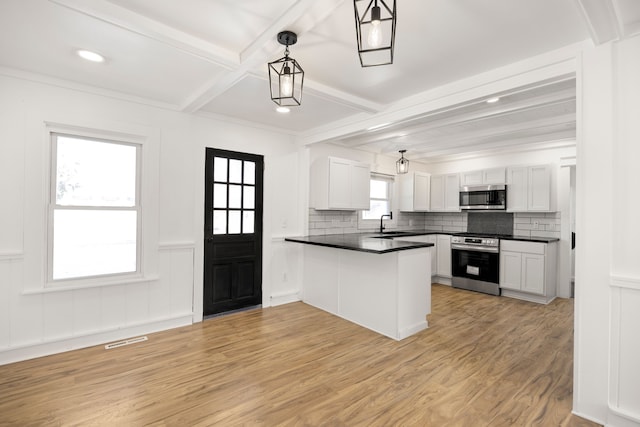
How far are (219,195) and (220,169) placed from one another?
0.33 m

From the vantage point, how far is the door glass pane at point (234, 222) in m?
4.05

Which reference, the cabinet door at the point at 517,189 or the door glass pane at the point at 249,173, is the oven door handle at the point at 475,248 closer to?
the cabinet door at the point at 517,189

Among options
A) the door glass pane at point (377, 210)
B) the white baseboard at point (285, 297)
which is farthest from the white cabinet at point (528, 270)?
the white baseboard at point (285, 297)

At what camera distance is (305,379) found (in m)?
2.47

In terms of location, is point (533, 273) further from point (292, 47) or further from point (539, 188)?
point (292, 47)

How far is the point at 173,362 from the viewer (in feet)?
8.98

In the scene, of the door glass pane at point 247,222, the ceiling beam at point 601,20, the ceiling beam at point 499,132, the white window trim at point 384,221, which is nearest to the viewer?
the ceiling beam at point 601,20

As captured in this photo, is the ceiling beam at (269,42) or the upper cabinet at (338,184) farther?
the upper cabinet at (338,184)

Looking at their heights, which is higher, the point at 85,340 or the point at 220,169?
the point at 220,169

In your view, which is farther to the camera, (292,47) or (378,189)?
(378,189)

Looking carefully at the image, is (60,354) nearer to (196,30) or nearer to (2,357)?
(2,357)

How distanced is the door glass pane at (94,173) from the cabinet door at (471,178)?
5.26 metres

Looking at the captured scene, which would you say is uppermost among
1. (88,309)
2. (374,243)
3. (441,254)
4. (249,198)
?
(249,198)

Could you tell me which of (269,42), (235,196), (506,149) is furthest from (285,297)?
(506,149)
